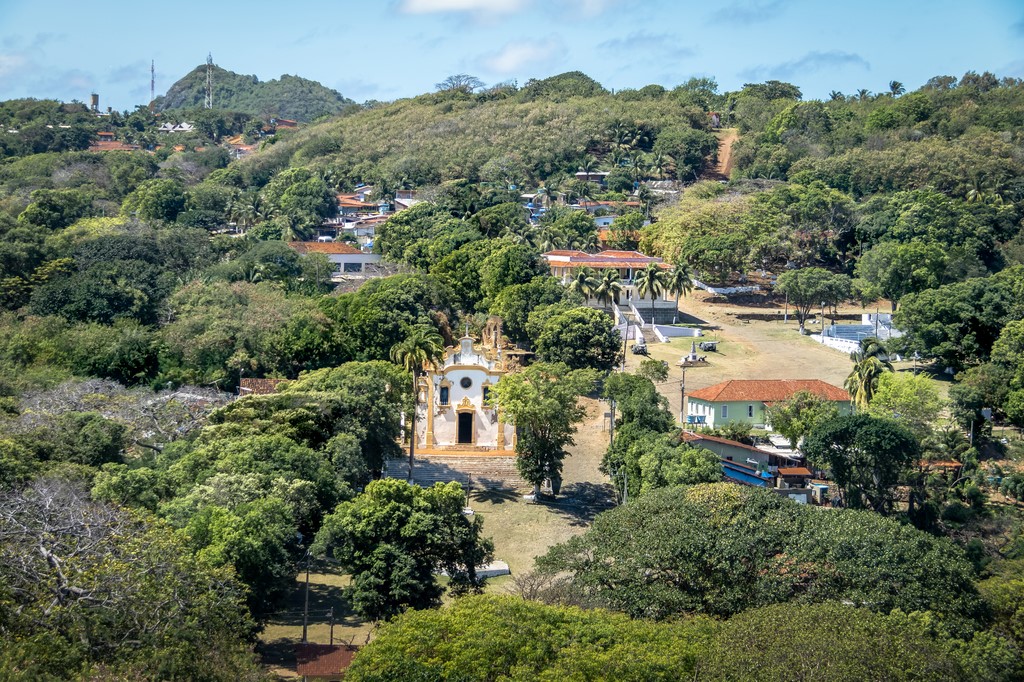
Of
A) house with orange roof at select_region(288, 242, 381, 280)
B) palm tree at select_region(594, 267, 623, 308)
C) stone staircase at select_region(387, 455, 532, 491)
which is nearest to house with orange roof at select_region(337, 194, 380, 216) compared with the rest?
house with orange roof at select_region(288, 242, 381, 280)

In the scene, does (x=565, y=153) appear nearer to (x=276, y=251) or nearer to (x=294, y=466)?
(x=276, y=251)

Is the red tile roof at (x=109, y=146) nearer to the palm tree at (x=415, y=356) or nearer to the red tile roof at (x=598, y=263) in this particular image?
the red tile roof at (x=598, y=263)

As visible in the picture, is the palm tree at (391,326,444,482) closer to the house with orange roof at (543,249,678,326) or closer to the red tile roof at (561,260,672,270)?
the house with orange roof at (543,249,678,326)

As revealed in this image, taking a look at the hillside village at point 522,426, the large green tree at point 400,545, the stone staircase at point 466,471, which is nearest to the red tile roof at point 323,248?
the hillside village at point 522,426

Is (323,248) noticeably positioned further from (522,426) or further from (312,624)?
(312,624)

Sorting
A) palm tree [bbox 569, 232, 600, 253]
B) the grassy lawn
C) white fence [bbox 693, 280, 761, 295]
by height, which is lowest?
the grassy lawn

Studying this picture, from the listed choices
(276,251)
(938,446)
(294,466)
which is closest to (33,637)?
(294,466)

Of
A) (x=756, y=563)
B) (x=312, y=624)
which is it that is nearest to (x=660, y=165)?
(x=312, y=624)
